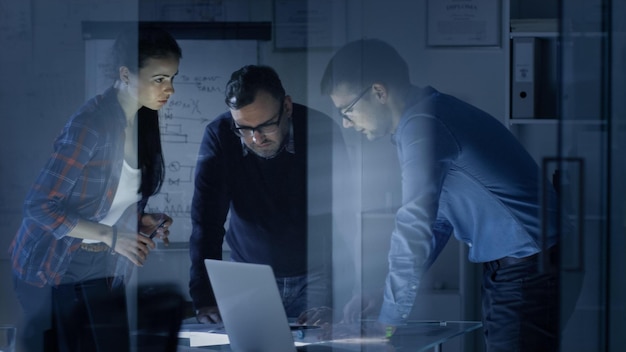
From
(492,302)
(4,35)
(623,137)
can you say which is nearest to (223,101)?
(4,35)

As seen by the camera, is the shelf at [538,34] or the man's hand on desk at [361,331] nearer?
the man's hand on desk at [361,331]

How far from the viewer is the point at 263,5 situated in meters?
3.16

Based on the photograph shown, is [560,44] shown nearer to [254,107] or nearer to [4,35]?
[254,107]

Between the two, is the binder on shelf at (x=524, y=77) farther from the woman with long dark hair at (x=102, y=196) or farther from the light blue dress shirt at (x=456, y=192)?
the woman with long dark hair at (x=102, y=196)

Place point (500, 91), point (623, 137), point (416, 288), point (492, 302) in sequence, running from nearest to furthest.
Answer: point (623, 137), point (492, 302), point (416, 288), point (500, 91)

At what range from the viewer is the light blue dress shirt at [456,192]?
9.02 feet

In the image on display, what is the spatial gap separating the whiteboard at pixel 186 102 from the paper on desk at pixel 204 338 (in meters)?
0.69

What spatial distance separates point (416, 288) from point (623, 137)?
1040 millimetres

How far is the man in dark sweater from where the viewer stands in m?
3.17

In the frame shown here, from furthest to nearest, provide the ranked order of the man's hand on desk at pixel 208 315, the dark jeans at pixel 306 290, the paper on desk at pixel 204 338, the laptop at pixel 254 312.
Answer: the dark jeans at pixel 306 290 < the man's hand on desk at pixel 208 315 < the paper on desk at pixel 204 338 < the laptop at pixel 254 312

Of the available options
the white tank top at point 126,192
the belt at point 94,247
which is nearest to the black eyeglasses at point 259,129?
the white tank top at point 126,192

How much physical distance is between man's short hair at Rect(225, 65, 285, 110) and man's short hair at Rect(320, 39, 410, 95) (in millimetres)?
176

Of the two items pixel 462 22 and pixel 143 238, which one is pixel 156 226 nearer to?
pixel 143 238

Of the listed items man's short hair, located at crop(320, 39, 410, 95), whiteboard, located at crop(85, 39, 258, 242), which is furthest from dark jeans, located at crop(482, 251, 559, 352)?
whiteboard, located at crop(85, 39, 258, 242)
